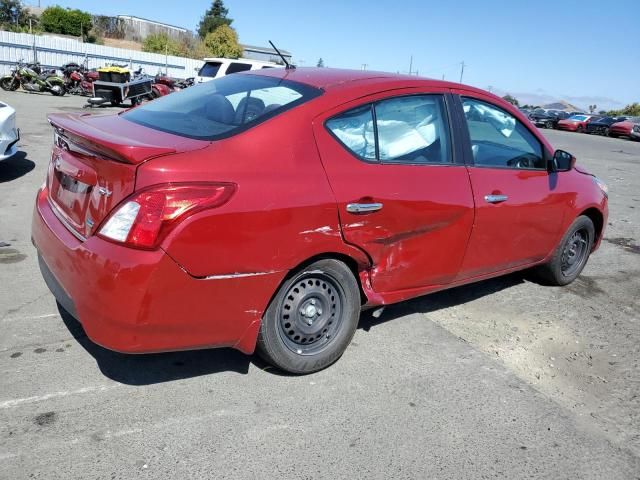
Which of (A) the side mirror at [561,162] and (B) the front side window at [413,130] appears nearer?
(B) the front side window at [413,130]

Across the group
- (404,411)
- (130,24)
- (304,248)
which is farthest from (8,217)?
(130,24)

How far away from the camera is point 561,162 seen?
4.69 meters

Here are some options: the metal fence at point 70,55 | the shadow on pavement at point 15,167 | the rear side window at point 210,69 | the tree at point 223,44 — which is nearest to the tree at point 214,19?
the tree at point 223,44

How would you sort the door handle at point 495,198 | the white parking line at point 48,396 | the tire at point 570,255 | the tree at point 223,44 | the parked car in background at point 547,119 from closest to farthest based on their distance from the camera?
the white parking line at point 48,396
the door handle at point 495,198
the tire at point 570,255
the parked car in background at point 547,119
the tree at point 223,44

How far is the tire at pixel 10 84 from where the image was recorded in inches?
894

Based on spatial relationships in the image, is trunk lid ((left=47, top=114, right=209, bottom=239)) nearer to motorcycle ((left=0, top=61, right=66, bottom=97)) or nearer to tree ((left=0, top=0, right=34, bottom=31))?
motorcycle ((left=0, top=61, right=66, bottom=97))

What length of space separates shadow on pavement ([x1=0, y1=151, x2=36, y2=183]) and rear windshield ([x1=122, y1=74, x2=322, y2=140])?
4.89 m

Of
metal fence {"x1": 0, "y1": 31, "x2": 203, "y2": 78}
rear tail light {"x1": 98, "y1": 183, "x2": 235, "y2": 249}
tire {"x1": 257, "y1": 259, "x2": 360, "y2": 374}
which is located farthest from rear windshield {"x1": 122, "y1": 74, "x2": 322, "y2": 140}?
metal fence {"x1": 0, "y1": 31, "x2": 203, "y2": 78}

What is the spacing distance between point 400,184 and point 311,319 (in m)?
0.96

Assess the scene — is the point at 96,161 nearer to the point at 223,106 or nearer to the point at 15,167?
the point at 223,106

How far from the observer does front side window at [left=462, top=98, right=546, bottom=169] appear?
4.03m

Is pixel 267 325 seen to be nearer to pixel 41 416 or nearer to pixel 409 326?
pixel 41 416

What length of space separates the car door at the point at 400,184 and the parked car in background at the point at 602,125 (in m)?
36.8

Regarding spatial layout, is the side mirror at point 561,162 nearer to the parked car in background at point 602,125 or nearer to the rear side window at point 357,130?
the rear side window at point 357,130
